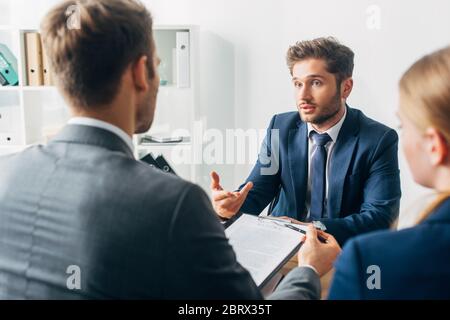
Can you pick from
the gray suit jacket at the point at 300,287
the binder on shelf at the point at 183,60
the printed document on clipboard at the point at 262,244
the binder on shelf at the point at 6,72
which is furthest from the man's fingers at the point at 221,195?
the binder on shelf at the point at 6,72

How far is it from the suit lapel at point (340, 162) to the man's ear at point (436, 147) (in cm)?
92

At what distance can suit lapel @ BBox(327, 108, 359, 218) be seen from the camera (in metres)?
1.70

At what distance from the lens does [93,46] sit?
0.84m

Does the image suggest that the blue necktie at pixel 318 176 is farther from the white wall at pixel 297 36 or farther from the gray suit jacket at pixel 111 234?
the white wall at pixel 297 36

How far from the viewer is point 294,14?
301 cm

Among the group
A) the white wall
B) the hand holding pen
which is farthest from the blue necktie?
the white wall

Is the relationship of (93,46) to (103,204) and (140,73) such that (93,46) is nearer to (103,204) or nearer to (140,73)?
(140,73)

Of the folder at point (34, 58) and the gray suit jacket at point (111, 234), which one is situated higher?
the folder at point (34, 58)

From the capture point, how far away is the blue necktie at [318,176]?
5.70 ft

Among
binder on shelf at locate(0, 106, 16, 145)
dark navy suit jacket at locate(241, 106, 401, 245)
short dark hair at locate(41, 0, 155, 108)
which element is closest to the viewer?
short dark hair at locate(41, 0, 155, 108)

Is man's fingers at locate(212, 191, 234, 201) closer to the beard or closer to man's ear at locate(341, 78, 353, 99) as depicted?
the beard

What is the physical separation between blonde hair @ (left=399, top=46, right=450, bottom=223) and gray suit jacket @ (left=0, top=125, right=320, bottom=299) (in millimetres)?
353

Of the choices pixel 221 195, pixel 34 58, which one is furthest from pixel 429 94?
pixel 34 58
